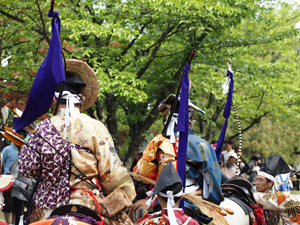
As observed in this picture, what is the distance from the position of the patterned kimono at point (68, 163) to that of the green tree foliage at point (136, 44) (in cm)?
449

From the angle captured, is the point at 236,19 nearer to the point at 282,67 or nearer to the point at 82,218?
the point at 282,67

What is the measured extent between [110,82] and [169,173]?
555 centimetres

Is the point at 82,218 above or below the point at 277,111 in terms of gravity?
below

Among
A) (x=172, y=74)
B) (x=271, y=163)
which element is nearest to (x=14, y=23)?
(x=172, y=74)

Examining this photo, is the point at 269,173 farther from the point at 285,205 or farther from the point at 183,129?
the point at 183,129

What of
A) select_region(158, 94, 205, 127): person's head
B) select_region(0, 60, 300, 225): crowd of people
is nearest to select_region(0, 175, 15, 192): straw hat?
select_region(0, 60, 300, 225): crowd of people

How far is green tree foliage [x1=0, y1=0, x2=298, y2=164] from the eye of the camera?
9.05 meters

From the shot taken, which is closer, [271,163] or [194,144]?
[194,144]

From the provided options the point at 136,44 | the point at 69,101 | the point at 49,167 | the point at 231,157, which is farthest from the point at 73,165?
the point at 231,157

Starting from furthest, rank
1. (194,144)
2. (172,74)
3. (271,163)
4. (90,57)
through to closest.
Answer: (172,74) → (90,57) → (271,163) → (194,144)

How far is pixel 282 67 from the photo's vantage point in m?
12.9

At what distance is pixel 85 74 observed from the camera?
425cm

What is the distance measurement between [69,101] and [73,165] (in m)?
0.60

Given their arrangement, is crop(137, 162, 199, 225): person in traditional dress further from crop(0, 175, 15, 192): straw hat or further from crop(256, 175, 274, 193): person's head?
crop(256, 175, 274, 193): person's head
